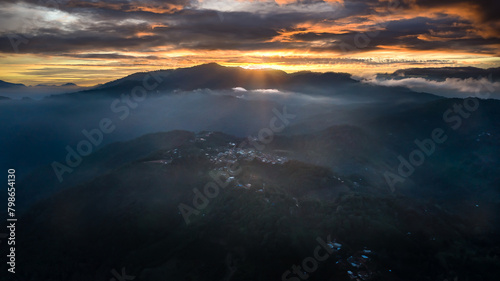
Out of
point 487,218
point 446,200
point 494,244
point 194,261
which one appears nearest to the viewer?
point 194,261

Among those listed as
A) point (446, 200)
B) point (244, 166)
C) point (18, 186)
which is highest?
point (244, 166)

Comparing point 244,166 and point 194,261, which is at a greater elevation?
point 244,166

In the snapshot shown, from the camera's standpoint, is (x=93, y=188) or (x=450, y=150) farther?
(x=450, y=150)

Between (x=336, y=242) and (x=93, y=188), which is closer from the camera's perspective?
(x=336, y=242)

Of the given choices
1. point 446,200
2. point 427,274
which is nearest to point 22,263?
point 427,274

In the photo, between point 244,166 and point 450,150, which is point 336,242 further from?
point 450,150

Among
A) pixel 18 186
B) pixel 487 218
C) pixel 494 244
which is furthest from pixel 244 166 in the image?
pixel 18 186

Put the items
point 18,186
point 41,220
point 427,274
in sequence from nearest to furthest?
1. point 427,274
2. point 41,220
3. point 18,186

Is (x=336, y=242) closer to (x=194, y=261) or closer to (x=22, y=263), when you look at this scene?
(x=194, y=261)

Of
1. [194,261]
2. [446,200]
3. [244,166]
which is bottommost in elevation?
[446,200]
